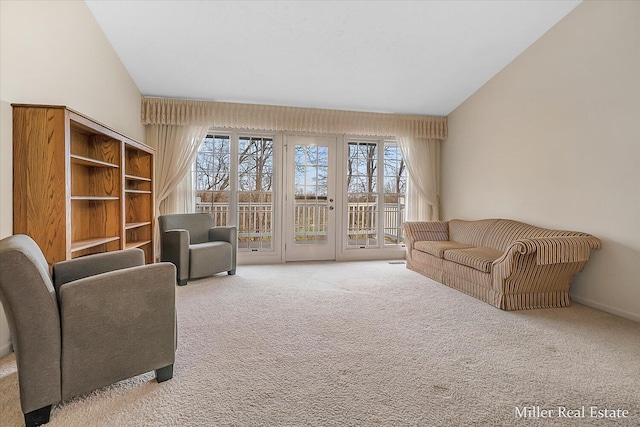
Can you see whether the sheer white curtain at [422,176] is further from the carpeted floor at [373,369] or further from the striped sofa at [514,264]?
the carpeted floor at [373,369]

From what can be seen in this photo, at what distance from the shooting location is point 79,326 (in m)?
1.44

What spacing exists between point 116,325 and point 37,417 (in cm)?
44

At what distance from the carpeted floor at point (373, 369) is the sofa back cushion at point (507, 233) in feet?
2.58

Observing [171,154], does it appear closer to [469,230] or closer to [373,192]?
[373,192]

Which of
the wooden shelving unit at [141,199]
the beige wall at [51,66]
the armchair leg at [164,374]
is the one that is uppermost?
the beige wall at [51,66]

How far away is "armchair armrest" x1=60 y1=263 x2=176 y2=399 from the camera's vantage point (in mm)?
1437

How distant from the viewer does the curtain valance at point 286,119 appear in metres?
4.38

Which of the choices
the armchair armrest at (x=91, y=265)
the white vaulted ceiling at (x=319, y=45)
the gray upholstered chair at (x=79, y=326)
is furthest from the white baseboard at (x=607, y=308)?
the armchair armrest at (x=91, y=265)

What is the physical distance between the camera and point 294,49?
3.60 m

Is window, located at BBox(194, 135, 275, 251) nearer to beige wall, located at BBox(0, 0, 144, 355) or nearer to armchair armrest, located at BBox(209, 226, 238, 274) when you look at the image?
armchair armrest, located at BBox(209, 226, 238, 274)

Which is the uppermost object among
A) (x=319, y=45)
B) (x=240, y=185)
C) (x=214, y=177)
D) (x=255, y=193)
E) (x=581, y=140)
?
(x=319, y=45)

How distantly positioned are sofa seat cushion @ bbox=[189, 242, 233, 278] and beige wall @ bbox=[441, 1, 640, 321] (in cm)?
354

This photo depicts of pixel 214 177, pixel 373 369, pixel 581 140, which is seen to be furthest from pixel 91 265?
pixel 581 140

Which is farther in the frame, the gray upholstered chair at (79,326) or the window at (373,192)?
the window at (373,192)
